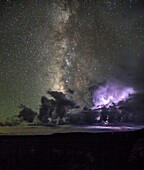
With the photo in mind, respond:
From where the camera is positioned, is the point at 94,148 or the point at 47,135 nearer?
the point at 94,148

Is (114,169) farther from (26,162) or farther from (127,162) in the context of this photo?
(26,162)

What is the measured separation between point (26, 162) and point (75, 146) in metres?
4.31

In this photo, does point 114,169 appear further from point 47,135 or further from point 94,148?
point 47,135

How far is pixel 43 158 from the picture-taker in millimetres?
29406

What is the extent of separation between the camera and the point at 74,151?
2900 centimetres

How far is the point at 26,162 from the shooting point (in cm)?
2964

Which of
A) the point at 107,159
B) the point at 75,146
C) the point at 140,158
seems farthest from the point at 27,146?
the point at 140,158

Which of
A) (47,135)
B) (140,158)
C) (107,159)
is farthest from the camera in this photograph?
(47,135)

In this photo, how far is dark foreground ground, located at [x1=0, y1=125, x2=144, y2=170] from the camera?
28.5 metres

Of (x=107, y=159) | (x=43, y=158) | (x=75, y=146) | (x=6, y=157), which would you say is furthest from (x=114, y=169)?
(x=6, y=157)

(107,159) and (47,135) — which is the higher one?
(47,135)

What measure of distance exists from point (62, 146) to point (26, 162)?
10.8ft

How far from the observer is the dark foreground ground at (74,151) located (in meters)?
28.5

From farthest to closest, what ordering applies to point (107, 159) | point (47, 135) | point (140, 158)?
point (47, 135), point (107, 159), point (140, 158)
